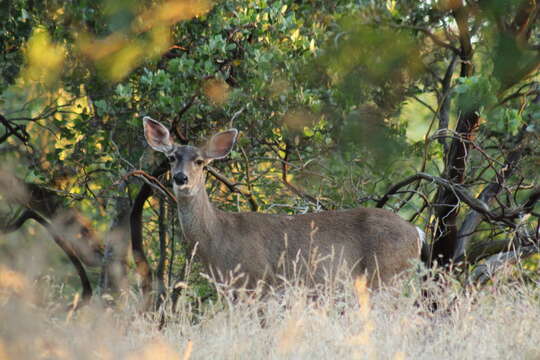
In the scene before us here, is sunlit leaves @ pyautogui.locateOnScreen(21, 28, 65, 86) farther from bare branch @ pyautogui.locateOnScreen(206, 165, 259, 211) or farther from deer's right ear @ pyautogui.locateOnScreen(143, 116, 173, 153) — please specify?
bare branch @ pyautogui.locateOnScreen(206, 165, 259, 211)

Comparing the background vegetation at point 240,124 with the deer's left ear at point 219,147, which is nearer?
the background vegetation at point 240,124

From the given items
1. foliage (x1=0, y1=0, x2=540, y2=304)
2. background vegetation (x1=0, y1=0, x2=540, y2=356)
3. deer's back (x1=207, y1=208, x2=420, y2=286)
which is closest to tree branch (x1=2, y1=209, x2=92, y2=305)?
background vegetation (x1=0, y1=0, x2=540, y2=356)

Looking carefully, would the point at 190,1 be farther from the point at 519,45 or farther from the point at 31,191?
the point at 519,45

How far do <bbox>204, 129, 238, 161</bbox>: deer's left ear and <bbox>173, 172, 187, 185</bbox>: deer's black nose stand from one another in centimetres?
41

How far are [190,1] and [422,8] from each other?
2.19 metres

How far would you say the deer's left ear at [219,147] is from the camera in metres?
7.85

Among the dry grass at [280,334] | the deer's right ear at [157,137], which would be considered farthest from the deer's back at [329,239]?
the dry grass at [280,334]

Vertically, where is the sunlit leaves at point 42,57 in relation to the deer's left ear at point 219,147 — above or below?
above

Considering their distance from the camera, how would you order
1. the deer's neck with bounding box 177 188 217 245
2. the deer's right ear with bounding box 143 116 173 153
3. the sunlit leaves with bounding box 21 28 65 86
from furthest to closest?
1. the sunlit leaves with bounding box 21 28 65 86
2. the deer's right ear with bounding box 143 116 173 153
3. the deer's neck with bounding box 177 188 217 245

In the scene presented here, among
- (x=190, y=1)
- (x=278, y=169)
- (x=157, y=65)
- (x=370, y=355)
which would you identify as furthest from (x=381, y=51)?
(x=278, y=169)

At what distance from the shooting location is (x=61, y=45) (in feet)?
29.8

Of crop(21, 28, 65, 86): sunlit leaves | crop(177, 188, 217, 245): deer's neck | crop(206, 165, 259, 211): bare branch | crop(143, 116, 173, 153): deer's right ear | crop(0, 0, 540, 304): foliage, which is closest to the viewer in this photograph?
crop(0, 0, 540, 304): foliage

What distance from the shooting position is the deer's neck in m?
7.73

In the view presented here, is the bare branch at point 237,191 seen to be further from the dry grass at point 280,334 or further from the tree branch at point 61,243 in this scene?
the dry grass at point 280,334
